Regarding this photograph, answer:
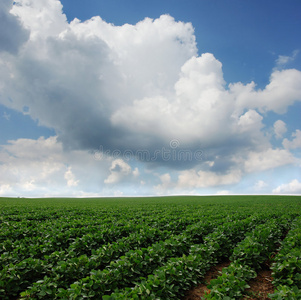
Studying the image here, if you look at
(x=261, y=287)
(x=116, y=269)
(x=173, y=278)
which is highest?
(x=116, y=269)

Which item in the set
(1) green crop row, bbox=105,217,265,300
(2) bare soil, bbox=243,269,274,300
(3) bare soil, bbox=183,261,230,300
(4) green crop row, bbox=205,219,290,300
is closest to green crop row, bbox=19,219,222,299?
(1) green crop row, bbox=105,217,265,300

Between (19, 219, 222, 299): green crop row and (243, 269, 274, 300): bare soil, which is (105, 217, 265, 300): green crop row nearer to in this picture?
(19, 219, 222, 299): green crop row

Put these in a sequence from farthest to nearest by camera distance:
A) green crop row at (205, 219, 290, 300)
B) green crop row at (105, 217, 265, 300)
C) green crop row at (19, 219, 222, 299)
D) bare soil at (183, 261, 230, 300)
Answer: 1. bare soil at (183, 261, 230, 300)
2. green crop row at (19, 219, 222, 299)
3. green crop row at (205, 219, 290, 300)
4. green crop row at (105, 217, 265, 300)

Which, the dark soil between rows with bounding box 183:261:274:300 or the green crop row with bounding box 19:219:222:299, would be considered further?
the dark soil between rows with bounding box 183:261:274:300

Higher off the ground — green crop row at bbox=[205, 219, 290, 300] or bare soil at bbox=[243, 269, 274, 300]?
green crop row at bbox=[205, 219, 290, 300]

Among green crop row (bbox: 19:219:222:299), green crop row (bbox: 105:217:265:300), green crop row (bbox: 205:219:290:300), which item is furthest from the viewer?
green crop row (bbox: 19:219:222:299)

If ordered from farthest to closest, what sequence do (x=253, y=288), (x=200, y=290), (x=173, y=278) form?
(x=253, y=288)
(x=200, y=290)
(x=173, y=278)

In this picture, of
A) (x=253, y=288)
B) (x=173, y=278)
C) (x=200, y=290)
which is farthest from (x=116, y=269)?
(x=253, y=288)

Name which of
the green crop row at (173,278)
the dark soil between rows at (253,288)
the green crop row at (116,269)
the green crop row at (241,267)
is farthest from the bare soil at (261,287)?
the green crop row at (116,269)

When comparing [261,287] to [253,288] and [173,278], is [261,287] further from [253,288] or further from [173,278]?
[173,278]

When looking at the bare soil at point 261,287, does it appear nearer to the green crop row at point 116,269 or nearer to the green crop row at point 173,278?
the green crop row at point 173,278

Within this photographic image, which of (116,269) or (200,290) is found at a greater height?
(116,269)

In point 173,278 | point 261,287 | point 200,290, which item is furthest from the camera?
point 261,287

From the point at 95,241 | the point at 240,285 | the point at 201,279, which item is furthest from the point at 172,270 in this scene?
the point at 95,241
